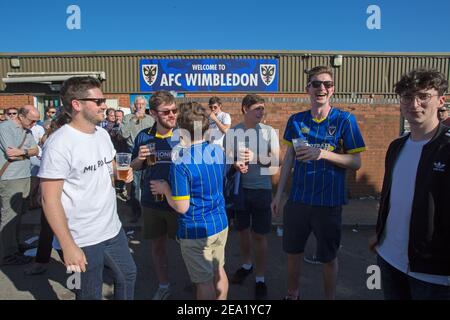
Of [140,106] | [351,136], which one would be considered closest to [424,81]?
[351,136]

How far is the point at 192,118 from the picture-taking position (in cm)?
245

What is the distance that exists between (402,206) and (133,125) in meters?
5.13

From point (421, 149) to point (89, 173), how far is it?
6.99ft

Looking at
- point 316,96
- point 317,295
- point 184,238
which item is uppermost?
point 316,96

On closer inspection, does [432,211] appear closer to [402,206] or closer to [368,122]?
[402,206]

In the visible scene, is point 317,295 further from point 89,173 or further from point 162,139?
point 89,173

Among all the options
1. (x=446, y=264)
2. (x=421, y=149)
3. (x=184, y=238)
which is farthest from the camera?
(x=184, y=238)

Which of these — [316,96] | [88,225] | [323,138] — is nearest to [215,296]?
[88,225]

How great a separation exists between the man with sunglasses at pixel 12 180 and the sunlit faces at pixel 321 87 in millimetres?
3682

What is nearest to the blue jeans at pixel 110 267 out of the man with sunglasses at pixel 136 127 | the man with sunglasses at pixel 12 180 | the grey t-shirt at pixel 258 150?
the grey t-shirt at pixel 258 150

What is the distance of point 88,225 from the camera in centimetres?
225

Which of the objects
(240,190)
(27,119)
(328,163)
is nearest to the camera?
(328,163)

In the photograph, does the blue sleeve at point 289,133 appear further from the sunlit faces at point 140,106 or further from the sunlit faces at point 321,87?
the sunlit faces at point 140,106

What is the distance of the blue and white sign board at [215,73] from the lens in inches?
496
